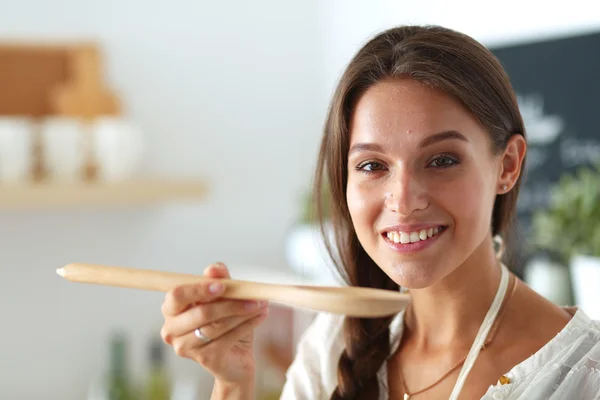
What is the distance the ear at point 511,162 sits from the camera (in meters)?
1.07

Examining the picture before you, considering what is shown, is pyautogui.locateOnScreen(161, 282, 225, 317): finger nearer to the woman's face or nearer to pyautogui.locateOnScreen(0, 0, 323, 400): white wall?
the woman's face

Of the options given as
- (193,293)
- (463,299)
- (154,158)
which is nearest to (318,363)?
(463,299)

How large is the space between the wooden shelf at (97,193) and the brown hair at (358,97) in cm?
123

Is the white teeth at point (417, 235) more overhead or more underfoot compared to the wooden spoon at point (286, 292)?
more overhead

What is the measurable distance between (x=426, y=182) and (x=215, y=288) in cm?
28

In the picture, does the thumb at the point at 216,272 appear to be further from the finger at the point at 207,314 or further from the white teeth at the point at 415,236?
the white teeth at the point at 415,236

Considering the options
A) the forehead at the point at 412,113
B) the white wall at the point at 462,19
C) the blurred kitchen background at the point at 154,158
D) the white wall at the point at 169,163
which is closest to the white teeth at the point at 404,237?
the forehead at the point at 412,113

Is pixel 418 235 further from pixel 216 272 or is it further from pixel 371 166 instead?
pixel 216 272

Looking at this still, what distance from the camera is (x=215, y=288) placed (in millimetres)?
940

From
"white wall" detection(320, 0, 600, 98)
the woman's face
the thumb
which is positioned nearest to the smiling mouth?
the woman's face

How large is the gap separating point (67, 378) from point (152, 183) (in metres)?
0.67

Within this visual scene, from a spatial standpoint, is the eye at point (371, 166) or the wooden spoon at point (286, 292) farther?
the eye at point (371, 166)

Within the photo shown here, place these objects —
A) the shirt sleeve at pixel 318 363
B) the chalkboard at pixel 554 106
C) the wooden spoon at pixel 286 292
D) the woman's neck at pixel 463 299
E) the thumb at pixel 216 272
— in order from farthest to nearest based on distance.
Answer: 1. the chalkboard at pixel 554 106
2. the shirt sleeve at pixel 318 363
3. the woman's neck at pixel 463 299
4. the thumb at pixel 216 272
5. the wooden spoon at pixel 286 292

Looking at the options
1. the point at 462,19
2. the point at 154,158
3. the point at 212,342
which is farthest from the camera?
the point at 154,158
